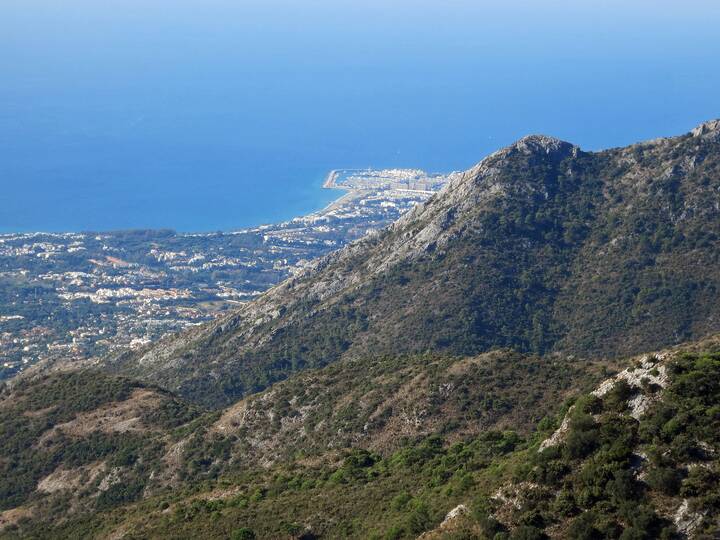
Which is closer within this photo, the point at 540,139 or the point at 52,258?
the point at 540,139

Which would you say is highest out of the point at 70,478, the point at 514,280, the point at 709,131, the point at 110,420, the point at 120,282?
the point at 120,282

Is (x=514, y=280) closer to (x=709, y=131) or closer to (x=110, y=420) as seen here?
(x=709, y=131)

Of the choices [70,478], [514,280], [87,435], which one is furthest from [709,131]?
[70,478]

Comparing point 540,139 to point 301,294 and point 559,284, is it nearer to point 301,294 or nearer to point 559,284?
point 559,284

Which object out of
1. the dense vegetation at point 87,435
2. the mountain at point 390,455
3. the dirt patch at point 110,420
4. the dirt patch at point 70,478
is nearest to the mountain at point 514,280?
the dense vegetation at point 87,435

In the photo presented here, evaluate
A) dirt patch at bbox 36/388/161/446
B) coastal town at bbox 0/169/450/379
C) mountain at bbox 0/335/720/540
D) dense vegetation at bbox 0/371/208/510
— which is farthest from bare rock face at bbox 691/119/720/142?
coastal town at bbox 0/169/450/379

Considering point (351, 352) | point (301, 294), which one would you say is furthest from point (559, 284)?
point (301, 294)
